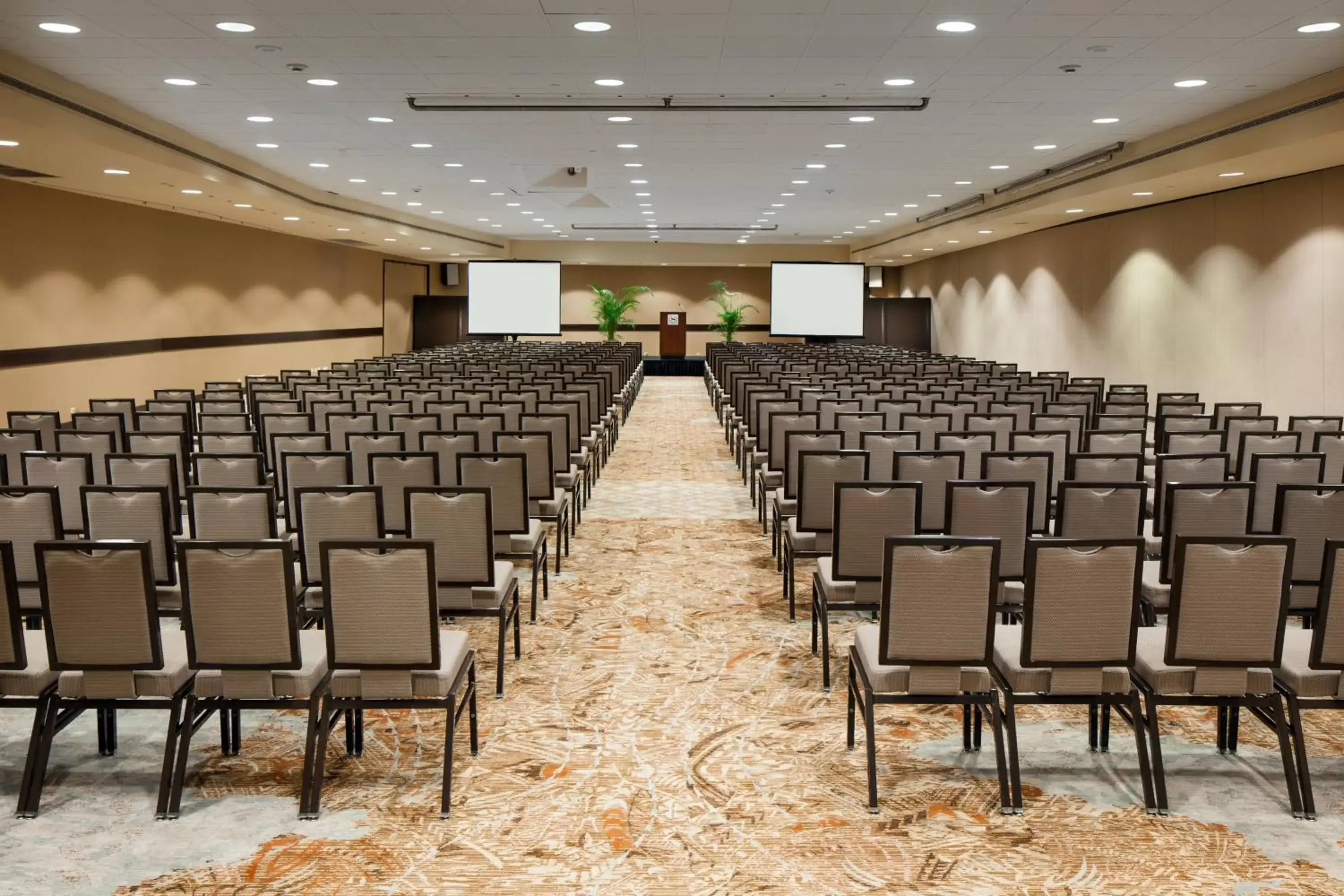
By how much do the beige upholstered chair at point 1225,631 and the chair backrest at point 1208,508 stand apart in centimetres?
143

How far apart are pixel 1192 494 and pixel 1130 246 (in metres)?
15.1

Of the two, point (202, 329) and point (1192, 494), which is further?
point (202, 329)

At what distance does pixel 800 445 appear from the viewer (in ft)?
26.8

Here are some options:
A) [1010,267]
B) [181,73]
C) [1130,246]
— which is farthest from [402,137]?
[1010,267]

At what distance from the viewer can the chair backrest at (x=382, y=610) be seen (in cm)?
409

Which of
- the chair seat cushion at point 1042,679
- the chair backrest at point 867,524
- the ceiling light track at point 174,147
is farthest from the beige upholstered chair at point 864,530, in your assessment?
the ceiling light track at point 174,147

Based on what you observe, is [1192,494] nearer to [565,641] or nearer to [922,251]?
[565,641]

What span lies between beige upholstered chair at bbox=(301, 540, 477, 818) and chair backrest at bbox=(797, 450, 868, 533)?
120 inches

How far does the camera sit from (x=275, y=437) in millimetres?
7957

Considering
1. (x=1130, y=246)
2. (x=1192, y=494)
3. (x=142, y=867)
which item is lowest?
(x=142, y=867)

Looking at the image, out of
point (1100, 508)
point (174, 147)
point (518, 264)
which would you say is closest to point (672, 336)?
point (518, 264)

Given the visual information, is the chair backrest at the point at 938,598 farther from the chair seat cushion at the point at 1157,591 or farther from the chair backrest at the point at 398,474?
the chair backrest at the point at 398,474

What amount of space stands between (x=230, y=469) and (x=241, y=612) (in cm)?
305

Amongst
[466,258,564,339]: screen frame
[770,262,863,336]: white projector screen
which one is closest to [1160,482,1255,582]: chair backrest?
[770,262,863,336]: white projector screen
